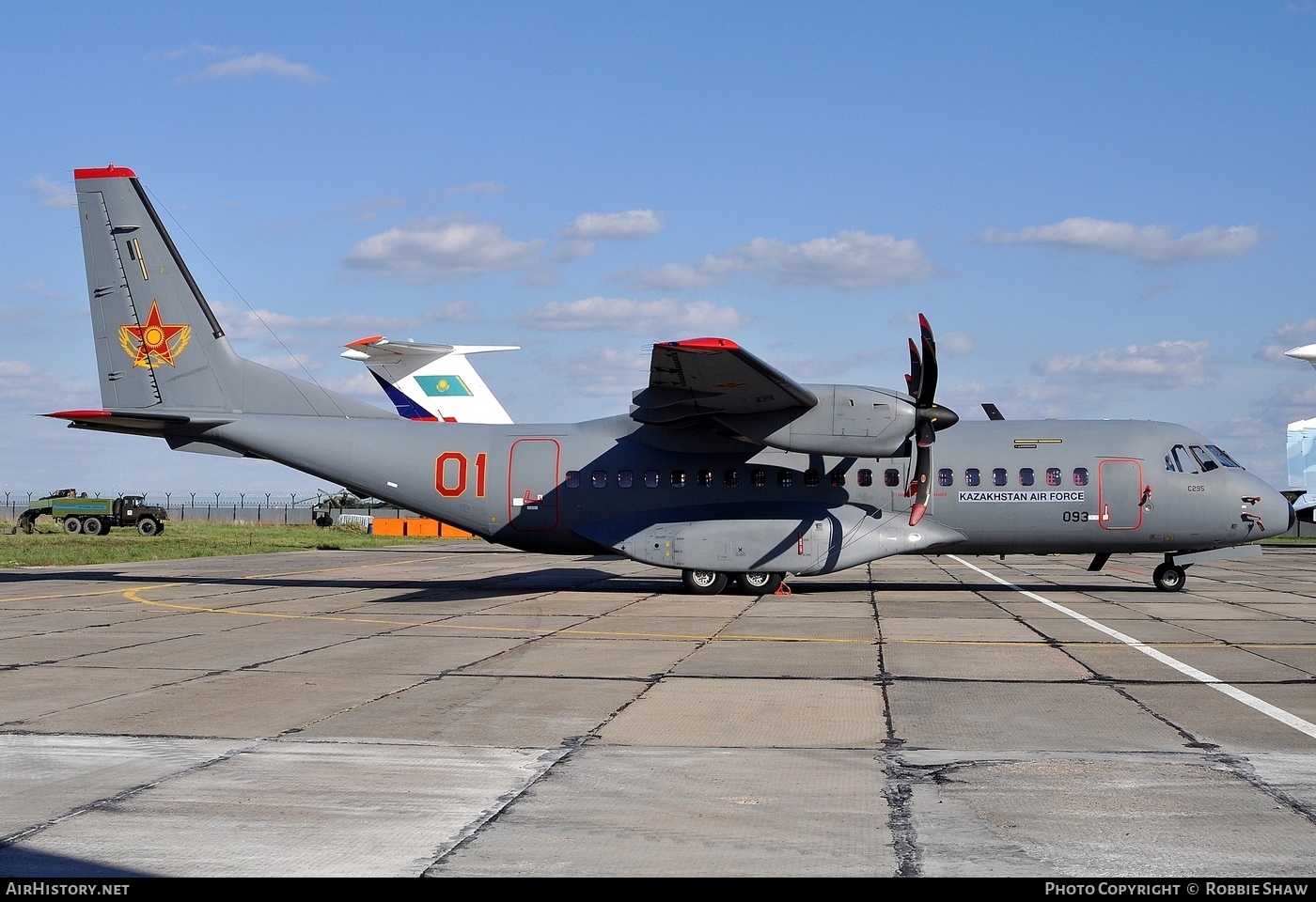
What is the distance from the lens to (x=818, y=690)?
11172 mm

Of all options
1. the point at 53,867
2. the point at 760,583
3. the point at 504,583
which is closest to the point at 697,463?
the point at 760,583

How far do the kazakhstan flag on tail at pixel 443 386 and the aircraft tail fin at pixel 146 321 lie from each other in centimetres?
1700

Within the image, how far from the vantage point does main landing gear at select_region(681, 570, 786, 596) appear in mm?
22453

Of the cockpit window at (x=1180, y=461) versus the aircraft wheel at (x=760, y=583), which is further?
the aircraft wheel at (x=760, y=583)

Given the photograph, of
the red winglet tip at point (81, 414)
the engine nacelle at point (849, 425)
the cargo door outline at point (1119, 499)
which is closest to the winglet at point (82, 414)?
the red winglet tip at point (81, 414)

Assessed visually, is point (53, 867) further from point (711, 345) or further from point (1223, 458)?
point (1223, 458)

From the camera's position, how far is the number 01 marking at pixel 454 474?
23.1m

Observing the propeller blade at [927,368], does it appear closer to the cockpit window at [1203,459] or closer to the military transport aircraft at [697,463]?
the military transport aircraft at [697,463]

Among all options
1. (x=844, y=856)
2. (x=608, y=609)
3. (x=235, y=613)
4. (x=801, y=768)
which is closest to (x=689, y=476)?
(x=608, y=609)

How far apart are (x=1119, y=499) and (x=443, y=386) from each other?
83.9 ft

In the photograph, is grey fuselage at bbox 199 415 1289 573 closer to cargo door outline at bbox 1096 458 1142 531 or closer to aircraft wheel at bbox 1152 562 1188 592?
cargo door outline at bbox 1096 458 1142 531

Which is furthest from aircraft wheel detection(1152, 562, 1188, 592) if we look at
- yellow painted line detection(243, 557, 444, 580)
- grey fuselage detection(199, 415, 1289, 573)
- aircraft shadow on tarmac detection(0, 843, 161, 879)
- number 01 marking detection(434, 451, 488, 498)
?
aircraft shadow on tarmac detection(0, 843, 161, 879)

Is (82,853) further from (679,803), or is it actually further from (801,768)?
(801,768)
